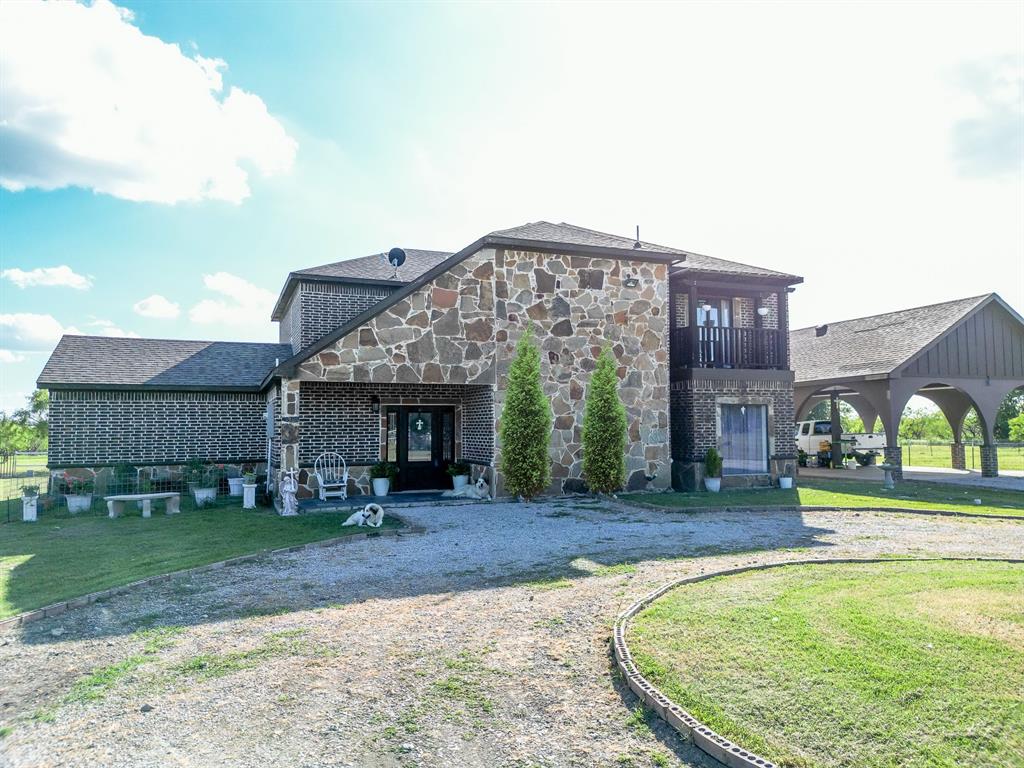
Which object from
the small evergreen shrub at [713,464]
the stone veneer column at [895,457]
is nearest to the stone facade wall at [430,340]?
the small evergreen shrub at [713,464]

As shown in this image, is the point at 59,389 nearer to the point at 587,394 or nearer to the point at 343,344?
the point at 343,344

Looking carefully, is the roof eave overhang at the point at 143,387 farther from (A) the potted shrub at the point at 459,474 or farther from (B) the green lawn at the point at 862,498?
(B) the green lawn at the point at 862,498

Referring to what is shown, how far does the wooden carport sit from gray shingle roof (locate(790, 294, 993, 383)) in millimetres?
41

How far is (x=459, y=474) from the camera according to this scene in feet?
50.8

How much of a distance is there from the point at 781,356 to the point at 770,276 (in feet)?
6.92

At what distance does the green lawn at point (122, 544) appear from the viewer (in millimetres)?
7141

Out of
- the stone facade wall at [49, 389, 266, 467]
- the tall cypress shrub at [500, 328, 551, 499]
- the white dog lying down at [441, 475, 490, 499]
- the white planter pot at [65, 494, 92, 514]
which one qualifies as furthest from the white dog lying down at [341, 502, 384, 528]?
the stone facade wall at [49, 389, 266, 467]

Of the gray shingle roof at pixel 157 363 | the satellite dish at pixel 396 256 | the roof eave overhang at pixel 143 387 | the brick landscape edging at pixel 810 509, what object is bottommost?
the brick landscape edging at pixel 810 509

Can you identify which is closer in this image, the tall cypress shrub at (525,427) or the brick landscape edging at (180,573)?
the brick landscape edging at (180,573)

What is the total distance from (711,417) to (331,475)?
9207 mm

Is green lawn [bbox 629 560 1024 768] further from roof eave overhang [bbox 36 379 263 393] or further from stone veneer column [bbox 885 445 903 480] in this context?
roof eave overhang [bbox 36 379 263 393]

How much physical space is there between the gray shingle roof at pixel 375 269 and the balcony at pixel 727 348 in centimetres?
727

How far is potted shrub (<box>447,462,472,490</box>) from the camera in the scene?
15367 mm

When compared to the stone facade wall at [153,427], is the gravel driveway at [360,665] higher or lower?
lower
